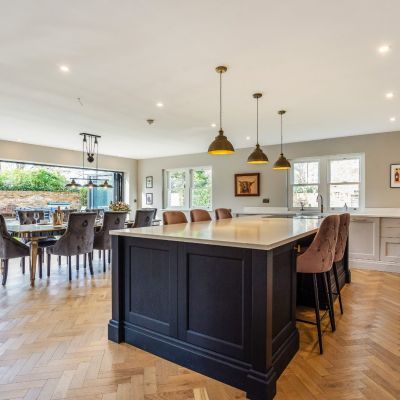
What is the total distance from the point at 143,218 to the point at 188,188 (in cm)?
315

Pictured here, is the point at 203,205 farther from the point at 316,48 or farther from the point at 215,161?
the point at 316,48

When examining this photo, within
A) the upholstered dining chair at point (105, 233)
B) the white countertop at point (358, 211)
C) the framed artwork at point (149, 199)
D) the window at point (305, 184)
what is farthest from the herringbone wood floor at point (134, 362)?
the framed artwork at point (149, 199)

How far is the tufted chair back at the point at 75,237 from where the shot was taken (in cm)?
415

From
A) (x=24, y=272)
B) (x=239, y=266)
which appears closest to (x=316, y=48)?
(x=239, y=266)

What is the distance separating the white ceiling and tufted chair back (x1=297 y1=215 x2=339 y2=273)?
147cm

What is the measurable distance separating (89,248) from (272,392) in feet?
11.3

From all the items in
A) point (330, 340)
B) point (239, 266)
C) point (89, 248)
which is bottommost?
point (330, 340)

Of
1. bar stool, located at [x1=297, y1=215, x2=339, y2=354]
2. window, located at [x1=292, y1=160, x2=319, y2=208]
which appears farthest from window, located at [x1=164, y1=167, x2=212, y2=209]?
bar stool, located at [x1=297, y1=215, x2=339, y2=354]

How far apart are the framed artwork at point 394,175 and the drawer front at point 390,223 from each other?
788mm

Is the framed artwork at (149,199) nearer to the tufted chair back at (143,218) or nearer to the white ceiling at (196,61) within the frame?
the tufted chair back at (143,218)

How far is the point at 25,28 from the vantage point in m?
2.22

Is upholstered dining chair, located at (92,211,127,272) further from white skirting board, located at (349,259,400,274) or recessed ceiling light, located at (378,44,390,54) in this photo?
white skirting board, located at (349,259,400,274)

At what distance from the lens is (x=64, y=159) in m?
7.15

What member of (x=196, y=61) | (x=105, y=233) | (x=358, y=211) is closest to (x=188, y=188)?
(x=105, y=233)
